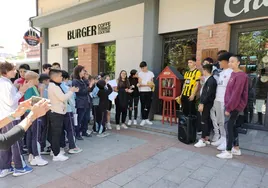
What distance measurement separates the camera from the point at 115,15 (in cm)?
776

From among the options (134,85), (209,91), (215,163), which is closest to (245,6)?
(209,91)

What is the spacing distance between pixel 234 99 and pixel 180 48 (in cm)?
326

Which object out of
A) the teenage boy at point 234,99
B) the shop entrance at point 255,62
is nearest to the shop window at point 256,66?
the shop entrance at point 255,62

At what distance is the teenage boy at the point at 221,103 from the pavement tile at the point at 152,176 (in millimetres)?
1595

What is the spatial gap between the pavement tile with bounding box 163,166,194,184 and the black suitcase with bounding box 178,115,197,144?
1.20 metres

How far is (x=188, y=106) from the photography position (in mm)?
5031

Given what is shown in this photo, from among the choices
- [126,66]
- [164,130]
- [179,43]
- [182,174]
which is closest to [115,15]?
[126,66]

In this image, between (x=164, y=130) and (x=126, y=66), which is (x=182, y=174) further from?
(x=126, y=66)

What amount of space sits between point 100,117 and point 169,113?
2091 mm

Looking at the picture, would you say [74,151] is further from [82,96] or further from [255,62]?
[255,62]

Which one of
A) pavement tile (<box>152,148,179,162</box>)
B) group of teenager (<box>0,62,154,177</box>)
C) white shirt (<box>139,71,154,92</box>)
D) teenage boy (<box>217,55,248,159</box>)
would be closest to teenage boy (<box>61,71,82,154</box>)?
group of teenager (<box>0,62,154,177</box>)

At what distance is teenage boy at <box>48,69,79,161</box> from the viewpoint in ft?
11.2

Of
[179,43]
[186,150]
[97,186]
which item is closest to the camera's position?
[97,186]

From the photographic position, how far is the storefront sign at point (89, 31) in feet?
26.5
